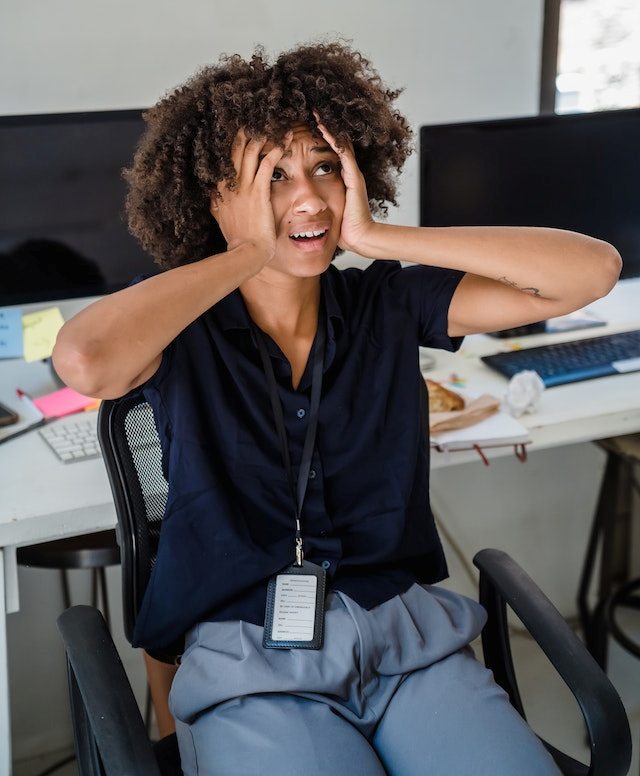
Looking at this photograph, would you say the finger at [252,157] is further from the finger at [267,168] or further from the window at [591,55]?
the window at [591,55]

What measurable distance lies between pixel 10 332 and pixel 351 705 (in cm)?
116

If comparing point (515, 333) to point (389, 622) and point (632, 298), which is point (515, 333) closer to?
point (632, 298)

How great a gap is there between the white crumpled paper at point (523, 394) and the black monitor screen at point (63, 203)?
799 mm

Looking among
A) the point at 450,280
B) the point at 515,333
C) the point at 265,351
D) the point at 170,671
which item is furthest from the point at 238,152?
the point at 515,333

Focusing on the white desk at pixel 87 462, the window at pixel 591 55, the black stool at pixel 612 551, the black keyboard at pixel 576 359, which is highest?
the window at pixel 591 55

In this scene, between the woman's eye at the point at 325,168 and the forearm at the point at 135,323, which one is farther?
the woman's eye at the point at 325,168

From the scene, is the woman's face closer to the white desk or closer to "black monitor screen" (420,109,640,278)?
the white desk

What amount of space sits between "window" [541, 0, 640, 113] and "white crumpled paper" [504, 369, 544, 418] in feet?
3.33

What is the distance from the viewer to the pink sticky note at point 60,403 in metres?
1.88

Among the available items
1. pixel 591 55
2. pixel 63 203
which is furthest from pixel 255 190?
pixel 591 55

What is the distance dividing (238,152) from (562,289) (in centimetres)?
51

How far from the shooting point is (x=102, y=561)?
1.74 m

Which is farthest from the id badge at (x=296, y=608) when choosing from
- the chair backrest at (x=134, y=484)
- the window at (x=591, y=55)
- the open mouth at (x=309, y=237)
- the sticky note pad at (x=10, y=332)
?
the window at (x=591, y=55)

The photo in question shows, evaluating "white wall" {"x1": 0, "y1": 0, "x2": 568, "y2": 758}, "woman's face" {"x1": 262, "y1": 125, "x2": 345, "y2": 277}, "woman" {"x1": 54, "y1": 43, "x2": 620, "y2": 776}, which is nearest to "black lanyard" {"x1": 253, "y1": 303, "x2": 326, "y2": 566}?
"woman" {"x1": 54, "y1": 43, "x2": 620, "y2": 776}
